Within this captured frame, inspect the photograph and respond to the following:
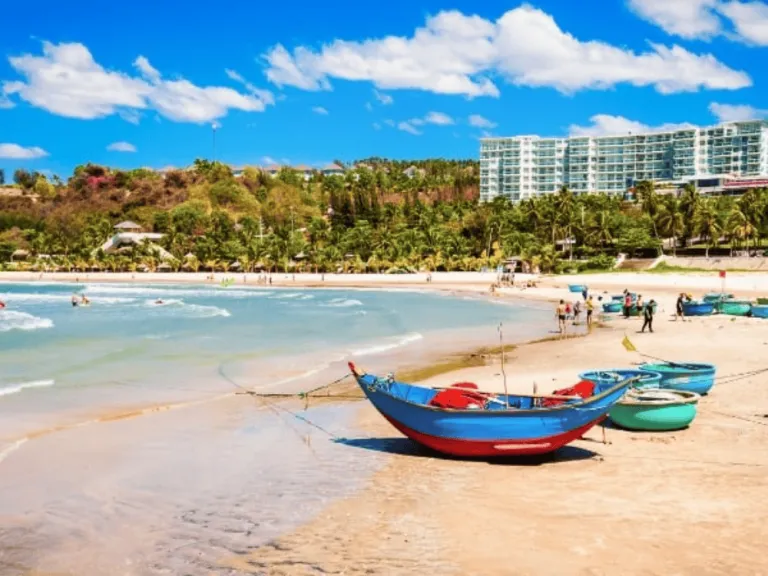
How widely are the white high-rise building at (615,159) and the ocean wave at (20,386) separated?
134 m

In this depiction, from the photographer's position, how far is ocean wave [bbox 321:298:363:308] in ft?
173

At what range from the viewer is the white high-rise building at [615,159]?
144m

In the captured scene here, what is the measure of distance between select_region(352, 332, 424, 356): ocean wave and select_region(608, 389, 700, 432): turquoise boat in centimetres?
1395

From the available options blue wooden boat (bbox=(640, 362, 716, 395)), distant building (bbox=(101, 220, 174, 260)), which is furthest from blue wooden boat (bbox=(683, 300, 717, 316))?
distant building (bbox=(101, 220, 174, 260))

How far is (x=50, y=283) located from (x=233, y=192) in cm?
6611

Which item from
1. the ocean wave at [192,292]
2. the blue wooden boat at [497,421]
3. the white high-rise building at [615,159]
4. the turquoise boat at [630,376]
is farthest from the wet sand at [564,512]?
the white high-rise building at [615,159]

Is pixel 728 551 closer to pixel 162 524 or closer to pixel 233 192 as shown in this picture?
pixel 162 524

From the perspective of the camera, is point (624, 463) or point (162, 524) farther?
point (624, 463)

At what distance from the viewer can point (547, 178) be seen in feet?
514

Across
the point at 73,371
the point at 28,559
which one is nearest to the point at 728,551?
Answer: the point at 28,559

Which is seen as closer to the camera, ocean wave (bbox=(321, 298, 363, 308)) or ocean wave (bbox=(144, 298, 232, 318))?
ocean wave (bbox=(144, 298, 232, 318))

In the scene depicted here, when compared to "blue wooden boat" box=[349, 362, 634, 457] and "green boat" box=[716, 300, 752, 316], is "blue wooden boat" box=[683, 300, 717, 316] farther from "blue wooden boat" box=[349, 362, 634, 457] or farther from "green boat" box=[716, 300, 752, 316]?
"blue wooden boat" box=[349, 362, 634, 457]

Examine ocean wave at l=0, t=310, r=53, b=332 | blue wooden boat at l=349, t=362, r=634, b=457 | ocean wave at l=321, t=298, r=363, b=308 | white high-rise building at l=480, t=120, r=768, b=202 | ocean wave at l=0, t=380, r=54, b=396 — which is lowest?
ocean wave at l=0, t=310, r=53, b=332

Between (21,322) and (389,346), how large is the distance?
2268 cm
